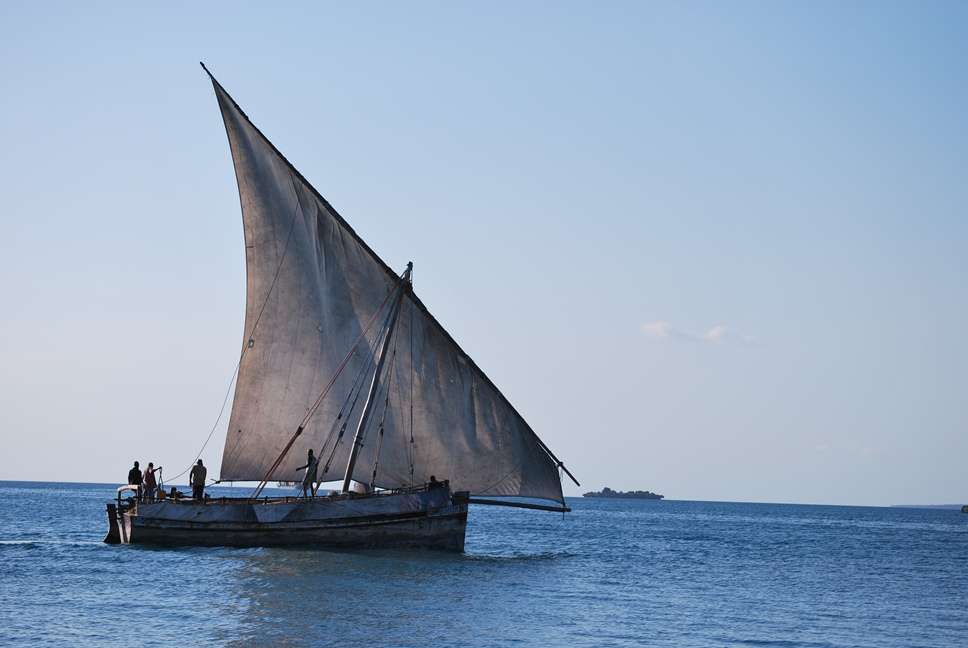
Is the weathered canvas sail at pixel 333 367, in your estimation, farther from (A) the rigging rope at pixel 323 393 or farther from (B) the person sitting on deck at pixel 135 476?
(B) the person sitting on deck at pixel 135 476

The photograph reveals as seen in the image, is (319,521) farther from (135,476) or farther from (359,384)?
(135,476)

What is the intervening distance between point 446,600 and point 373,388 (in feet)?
38.7

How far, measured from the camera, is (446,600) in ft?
114

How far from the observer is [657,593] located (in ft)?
136

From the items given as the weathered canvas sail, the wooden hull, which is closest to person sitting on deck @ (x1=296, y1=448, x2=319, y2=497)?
the weathered canvas sail

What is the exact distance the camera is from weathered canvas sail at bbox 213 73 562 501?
45.6 meters

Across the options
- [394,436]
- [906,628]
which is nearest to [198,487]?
[394,436]

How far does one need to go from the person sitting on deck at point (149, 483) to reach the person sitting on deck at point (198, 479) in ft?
4.71

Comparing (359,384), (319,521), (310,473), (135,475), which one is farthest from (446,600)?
(135,475)

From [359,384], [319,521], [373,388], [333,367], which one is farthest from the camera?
[359,384]

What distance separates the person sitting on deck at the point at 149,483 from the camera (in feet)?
152

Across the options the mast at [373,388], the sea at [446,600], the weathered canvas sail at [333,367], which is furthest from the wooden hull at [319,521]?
the weathered canvas sail at [333,367]

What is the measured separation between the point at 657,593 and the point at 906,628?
9.27 m

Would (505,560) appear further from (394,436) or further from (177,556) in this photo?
(177,556)
